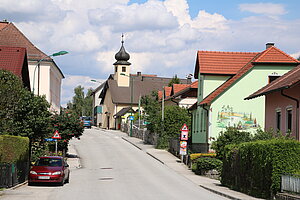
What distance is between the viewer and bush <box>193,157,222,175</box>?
34.2 metres

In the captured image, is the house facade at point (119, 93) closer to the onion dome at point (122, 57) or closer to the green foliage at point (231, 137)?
the onion dome at point (122, 57)

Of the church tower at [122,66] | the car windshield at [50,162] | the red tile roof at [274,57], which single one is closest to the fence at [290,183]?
the car windshield at [50,162]

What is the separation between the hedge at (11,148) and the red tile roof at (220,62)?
68.3ft

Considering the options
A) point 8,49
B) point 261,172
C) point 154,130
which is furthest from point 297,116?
point 154,130

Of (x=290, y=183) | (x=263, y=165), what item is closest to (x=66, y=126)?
(x=263, y=165)

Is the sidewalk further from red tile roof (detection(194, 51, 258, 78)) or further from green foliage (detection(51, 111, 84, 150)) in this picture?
red tile roof (detection(194, 51, 258, 78))

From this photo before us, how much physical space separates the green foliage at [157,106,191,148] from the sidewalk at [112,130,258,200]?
59.9 inches

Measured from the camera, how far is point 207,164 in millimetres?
34531

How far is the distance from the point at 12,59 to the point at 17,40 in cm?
2094

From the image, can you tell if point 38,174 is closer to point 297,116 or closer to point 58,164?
point 58,164

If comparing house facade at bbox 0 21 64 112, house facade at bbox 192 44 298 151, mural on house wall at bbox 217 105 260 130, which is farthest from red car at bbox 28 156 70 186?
house facade at bbox 0 21 64 112

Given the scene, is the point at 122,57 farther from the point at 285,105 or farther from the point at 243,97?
the point at 285,105

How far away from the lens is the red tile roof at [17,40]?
5572 cm

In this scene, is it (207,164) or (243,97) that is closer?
(207,164)
